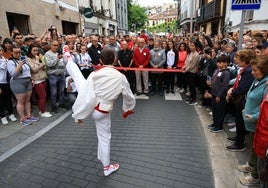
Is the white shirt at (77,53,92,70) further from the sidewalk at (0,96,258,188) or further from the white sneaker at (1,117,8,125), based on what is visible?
the white sneaker at (1,117,8,125)

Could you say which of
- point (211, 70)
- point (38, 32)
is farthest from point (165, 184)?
point (38, 32)

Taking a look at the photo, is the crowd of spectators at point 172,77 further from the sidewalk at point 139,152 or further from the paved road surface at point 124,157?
the paved road surface at point 124,157

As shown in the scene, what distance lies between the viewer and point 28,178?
346 centimetres

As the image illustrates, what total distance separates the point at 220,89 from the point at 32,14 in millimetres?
9635

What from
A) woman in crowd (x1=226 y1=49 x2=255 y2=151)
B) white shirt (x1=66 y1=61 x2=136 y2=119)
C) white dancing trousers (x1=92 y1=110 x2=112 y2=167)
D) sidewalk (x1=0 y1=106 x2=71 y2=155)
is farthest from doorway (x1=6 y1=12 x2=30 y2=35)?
woman in crowd (x1=226 y1=49 x2=255 y2=151)

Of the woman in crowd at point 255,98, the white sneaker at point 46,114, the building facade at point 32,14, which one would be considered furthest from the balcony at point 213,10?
the woman in crowd at point 255,98

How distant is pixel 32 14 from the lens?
35.0ft

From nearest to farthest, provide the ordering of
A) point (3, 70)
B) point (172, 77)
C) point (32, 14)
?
point (3, 70) < point (172, 77) < point (32, 14)

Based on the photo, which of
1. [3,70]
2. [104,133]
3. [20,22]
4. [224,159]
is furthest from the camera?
[20,22]

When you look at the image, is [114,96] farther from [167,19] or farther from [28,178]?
[167,19]

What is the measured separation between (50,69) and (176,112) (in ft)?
11.9

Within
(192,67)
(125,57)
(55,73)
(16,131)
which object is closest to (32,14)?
(125,57)

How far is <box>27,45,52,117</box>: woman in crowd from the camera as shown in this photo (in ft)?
18.4

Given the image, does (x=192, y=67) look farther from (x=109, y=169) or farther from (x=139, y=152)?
(x=109, y=169)
